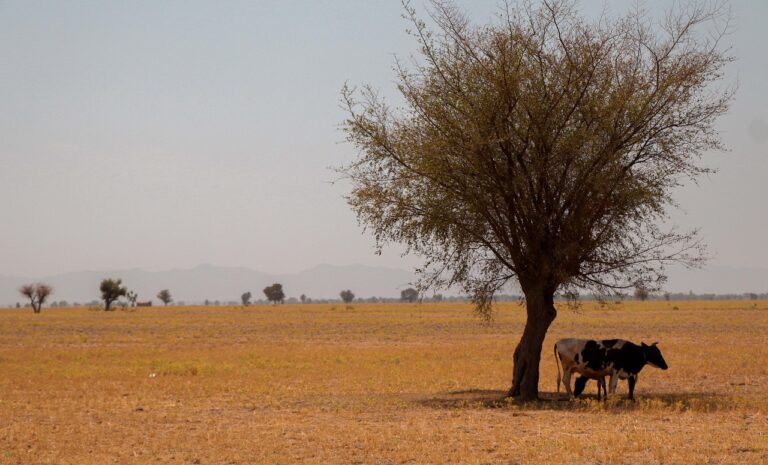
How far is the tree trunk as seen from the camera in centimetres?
2552

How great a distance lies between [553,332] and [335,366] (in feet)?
98.7

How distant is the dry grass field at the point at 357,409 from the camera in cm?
1662

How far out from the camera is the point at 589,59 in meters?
24.1

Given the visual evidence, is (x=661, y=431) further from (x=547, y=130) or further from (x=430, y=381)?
(x=430, y=381)

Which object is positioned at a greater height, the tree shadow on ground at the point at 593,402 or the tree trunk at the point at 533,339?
the tree trunk at the point at 533,339

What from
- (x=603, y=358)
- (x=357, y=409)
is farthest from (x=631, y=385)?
(x=357, y=409)

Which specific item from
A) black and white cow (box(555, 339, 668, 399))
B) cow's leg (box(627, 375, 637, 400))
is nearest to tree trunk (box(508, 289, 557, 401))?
black and white cow (box(555, 339, 668, 399))

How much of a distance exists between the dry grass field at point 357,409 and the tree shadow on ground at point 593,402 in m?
0.08

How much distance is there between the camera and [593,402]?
944 inches

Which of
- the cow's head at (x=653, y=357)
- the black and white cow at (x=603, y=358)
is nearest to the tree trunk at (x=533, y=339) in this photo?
the black and white cow at (x=603, y=358)

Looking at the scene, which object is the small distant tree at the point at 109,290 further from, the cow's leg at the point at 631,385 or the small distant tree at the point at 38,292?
the cow's leg at the point at 631,385

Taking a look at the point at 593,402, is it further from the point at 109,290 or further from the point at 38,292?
the point at 38,292

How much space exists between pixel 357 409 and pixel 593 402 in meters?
6.54

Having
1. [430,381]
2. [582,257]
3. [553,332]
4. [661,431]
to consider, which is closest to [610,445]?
[661,431]
